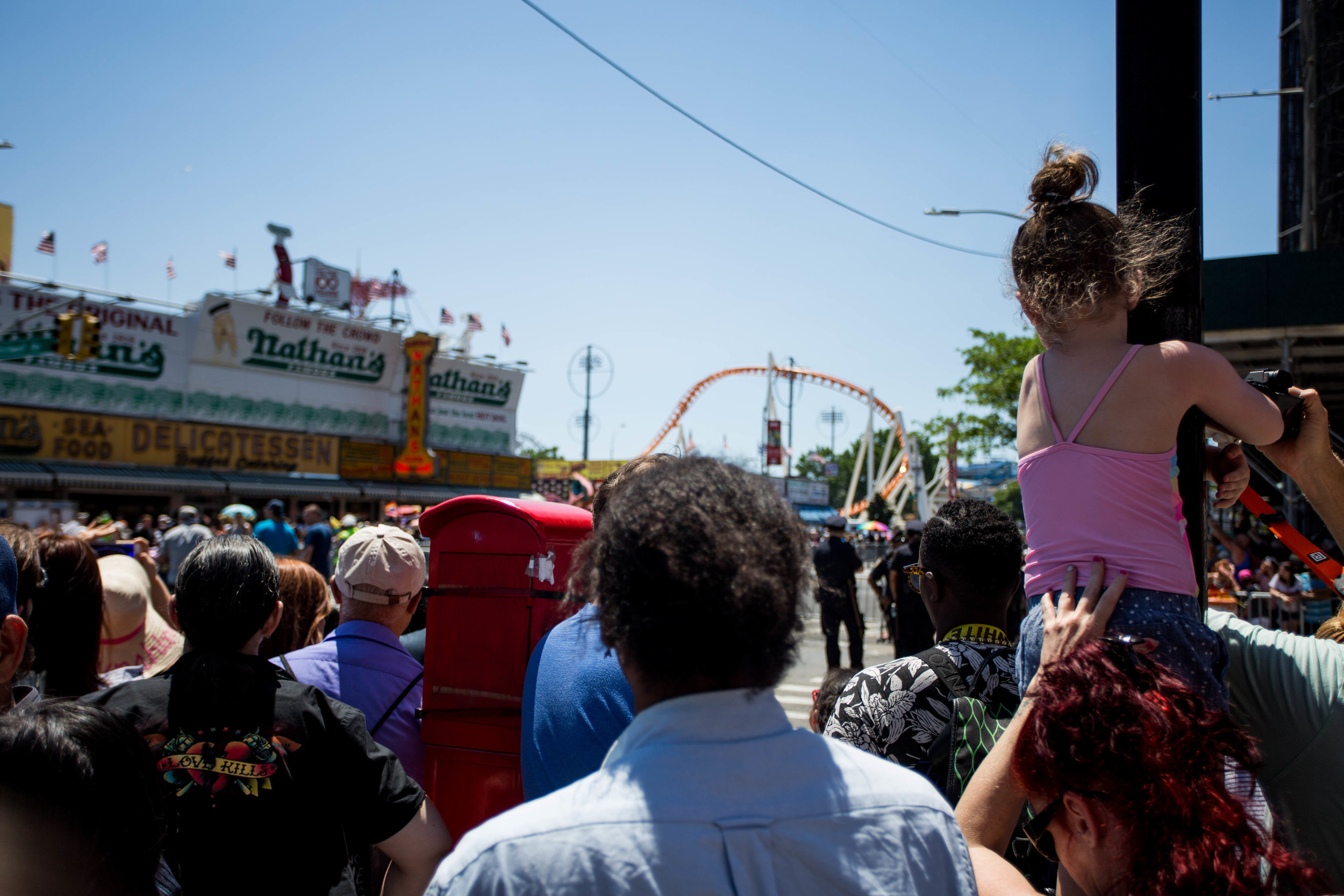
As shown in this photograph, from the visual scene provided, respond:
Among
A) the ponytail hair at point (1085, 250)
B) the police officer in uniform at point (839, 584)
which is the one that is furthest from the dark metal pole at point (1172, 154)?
the police officer in uniform at point (839, 584)

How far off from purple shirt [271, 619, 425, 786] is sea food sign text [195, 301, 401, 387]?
2987 cm

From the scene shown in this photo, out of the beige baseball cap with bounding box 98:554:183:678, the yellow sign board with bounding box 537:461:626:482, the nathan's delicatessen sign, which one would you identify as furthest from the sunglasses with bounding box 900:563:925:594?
the yellow sign board with bounding box 537:461:626:482

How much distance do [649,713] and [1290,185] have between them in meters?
28.1

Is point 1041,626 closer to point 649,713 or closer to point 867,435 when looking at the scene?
point 649,713

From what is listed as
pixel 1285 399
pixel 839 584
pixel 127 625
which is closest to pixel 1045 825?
pixel 1285 399

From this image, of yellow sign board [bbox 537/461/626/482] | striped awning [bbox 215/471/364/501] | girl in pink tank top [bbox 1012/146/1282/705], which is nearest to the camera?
girl in pink tank top [bbox 1012/146/1282/705]

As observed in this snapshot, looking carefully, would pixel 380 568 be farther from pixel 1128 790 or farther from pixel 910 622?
pixel 910 622

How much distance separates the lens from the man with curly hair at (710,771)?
44.0 inches

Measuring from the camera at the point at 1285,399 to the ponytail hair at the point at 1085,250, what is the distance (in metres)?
0.34

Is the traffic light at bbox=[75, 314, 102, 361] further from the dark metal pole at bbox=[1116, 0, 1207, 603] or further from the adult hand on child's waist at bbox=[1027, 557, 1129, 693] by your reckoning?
the adult hand on child's waist at bbox=[1027, 557, 1129, 693]

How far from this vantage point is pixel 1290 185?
75.4ft

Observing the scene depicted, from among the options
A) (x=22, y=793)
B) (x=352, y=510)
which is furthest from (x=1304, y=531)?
(x=352, y=510)

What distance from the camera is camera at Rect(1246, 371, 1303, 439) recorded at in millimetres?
2088

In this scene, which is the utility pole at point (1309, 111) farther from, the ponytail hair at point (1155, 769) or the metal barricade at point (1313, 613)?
the ponytail hair at point (1155, 769)
